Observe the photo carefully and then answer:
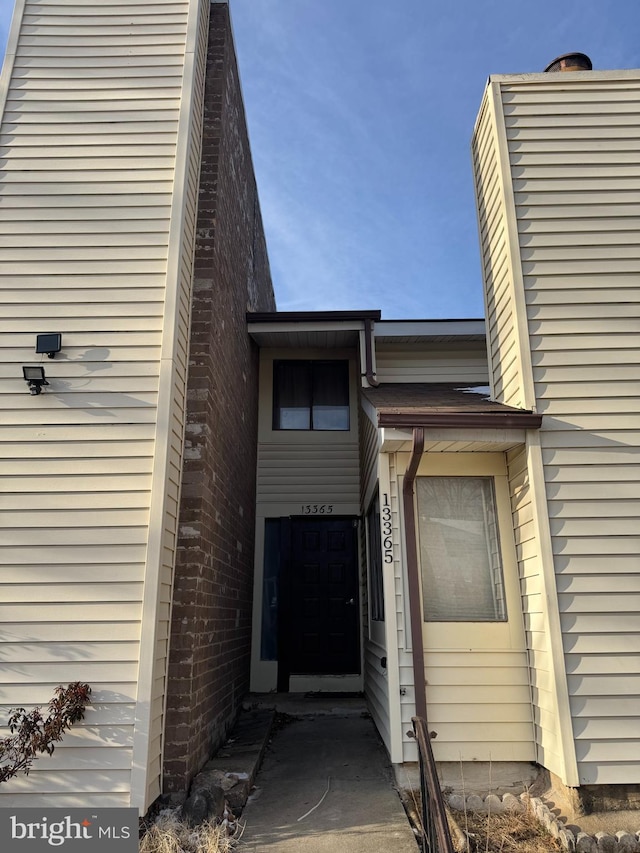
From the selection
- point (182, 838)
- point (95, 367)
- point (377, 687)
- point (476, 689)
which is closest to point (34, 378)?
point (95, 367)

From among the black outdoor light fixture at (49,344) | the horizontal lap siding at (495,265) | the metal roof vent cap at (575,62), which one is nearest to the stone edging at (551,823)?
the horizontal lap siding at (495,265)

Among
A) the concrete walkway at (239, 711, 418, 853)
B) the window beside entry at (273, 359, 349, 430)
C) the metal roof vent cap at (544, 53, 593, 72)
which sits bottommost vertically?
the concrete walkway at (239, 711, 418, 853)

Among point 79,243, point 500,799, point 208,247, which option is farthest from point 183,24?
point 500,799

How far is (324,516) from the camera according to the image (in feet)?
27.4

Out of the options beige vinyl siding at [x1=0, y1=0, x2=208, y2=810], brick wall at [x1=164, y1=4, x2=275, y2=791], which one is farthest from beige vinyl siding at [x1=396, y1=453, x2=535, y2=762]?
beige vinyl siding at [x1=0, y1=0, x2=208, y2=810]

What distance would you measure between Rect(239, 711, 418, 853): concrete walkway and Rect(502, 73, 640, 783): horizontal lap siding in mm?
1428

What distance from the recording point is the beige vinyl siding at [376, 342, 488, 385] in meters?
8.44

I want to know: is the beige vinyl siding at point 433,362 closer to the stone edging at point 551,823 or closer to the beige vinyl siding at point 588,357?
the beige vinyl siding at point 588,357

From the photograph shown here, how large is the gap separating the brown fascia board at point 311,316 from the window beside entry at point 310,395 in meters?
1.10

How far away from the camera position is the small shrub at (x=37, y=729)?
3611 mm

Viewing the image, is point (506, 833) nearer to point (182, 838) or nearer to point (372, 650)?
point (182, 838)

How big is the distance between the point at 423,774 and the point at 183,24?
6402 millimetres

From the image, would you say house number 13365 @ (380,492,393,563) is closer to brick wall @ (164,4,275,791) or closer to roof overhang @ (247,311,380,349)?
brick wall @ (164,4,275,791)

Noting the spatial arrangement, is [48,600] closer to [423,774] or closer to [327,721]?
[423,774]
